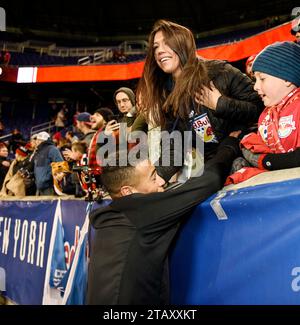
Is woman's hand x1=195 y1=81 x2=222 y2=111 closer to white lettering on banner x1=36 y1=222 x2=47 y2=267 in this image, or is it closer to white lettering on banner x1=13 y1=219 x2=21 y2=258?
white lettering on banner x1=36 y1=222 x2=47 y2=267

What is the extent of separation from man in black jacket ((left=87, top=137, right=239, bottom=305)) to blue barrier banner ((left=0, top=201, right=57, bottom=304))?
5.59 feet

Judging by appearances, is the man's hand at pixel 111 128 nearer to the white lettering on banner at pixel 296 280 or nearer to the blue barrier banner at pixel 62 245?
the blue barrier banner at pixel 62 245

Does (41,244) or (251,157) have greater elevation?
(251,157)

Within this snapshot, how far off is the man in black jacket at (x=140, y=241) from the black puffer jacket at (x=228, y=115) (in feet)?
0.92

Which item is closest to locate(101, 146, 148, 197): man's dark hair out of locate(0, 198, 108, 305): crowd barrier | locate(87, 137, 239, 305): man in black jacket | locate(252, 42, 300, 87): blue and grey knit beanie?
locate(87, 137, 239, 305): man in black jacket

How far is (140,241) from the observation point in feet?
4.00

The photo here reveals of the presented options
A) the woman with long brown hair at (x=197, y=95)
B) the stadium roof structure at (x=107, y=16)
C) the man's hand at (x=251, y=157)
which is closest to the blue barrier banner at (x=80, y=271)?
the woman with long brown hair at (x=197, y=95)

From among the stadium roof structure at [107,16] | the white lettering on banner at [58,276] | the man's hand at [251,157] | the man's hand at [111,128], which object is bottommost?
the white lettering on banner at [58,276]

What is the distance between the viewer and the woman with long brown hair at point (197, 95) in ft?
4.95

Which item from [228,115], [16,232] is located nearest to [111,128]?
[228,115]

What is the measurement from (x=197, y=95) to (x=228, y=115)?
148mm

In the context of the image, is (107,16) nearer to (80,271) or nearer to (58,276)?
(58,276)

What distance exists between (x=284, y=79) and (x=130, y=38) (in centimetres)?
1679
